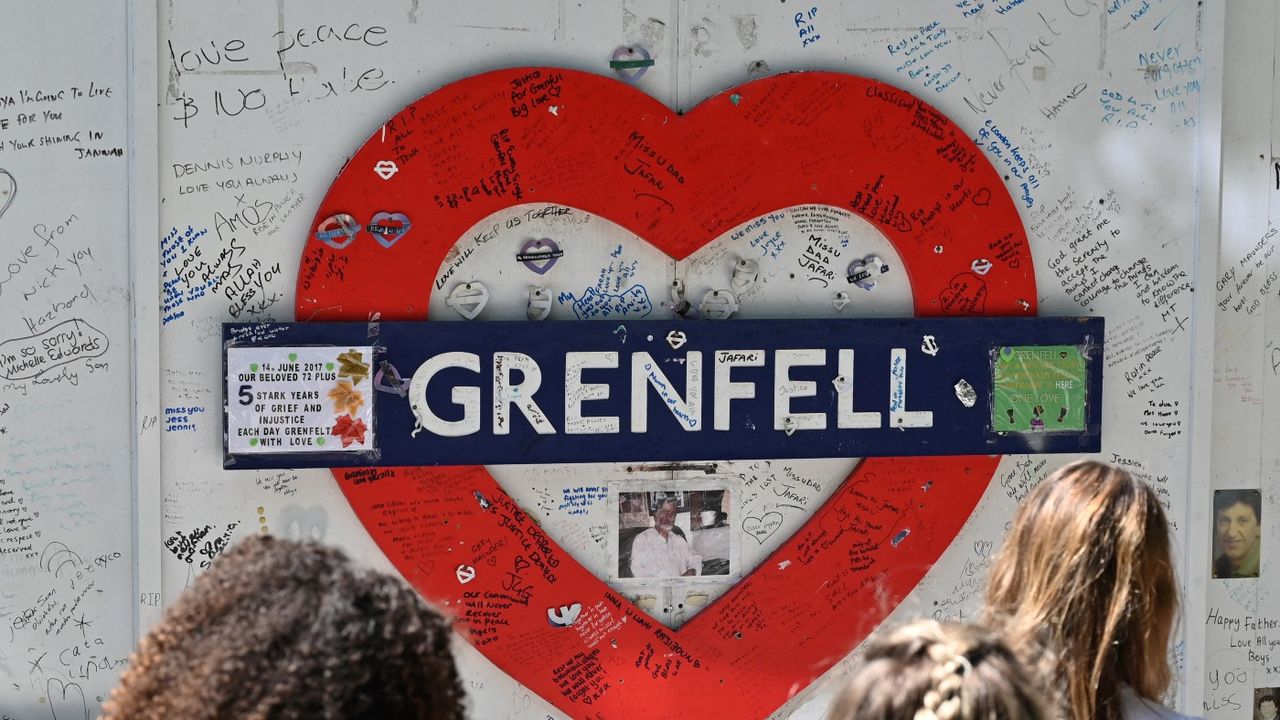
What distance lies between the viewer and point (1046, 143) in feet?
14.0

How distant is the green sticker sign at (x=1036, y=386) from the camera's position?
4.21 m

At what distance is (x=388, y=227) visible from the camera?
12.9 feet

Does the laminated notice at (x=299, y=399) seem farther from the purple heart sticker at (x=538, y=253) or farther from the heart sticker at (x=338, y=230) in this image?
the purple heart sticker at (x=538, y=253)

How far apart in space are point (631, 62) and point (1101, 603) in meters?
2.32

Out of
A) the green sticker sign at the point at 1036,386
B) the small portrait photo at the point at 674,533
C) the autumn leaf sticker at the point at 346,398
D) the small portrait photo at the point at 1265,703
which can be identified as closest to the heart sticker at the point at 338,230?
the autumn leaf sticker at the point at 346,398

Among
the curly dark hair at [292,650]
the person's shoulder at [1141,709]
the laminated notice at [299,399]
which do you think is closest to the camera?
the curly dark hair at [292,650]

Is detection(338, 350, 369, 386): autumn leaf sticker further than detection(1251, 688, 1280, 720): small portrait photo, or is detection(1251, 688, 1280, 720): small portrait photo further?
detection(1251, 688, 1280, 720): small portrait photo

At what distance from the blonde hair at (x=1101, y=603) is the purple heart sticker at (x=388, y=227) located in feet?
7.27

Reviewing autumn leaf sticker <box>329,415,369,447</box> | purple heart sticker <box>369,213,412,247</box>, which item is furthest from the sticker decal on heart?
autumn leaf sticker <box>329,415,369,447</box>

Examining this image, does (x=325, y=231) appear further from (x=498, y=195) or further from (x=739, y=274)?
(x=739, y=274)

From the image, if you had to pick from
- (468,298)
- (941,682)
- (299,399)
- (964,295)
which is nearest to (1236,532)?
(964,295)

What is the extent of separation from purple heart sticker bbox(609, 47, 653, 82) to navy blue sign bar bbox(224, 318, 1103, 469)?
76 centimetres

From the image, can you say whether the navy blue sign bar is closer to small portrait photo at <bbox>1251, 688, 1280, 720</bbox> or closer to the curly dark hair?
small portrait photo at <bbox>1251, 688, 1280, 720</bbox>

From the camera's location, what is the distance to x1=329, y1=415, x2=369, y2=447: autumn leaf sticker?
389 cm
